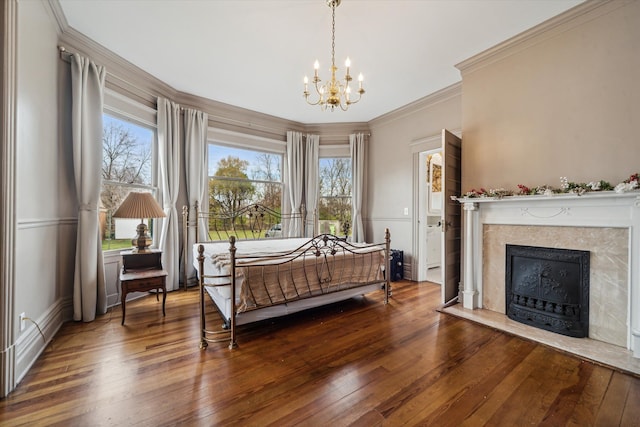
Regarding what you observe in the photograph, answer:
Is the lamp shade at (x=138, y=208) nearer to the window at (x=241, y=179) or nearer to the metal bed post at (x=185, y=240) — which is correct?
the metal bed post at (x=185, y=240)

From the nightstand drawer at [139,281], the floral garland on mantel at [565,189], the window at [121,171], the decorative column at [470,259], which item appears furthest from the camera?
the window at [121,171]

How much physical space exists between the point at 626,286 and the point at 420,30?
10.0 ft

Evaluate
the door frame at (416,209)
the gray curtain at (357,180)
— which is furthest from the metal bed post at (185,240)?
the door frame at (416,209)

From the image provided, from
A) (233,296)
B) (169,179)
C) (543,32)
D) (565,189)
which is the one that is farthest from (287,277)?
(543,32)

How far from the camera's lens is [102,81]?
3041 mm

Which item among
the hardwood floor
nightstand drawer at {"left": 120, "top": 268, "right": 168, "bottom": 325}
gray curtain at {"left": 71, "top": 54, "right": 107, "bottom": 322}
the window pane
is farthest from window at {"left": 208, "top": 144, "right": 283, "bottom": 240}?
the hardwood floor

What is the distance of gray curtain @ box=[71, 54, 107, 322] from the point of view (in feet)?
9.30

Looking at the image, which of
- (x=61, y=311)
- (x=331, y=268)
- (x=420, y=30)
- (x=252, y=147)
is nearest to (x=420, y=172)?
(x=420, y=30)

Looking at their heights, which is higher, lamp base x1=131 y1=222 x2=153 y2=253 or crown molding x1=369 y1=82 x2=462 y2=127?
crown molding x1=369 y1=82 x2=462 y2=127

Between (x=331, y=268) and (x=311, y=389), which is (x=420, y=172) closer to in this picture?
(x=331, y=268)

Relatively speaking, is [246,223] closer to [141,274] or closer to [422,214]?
[141,274]

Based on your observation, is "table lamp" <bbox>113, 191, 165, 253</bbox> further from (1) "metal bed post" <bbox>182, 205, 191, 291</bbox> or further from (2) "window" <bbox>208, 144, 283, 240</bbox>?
(2) "window" <bbox>208, 144, 283, 240</bbox>

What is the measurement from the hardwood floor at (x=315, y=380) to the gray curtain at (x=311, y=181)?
287cm

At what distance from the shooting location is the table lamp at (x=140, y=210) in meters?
3.00
